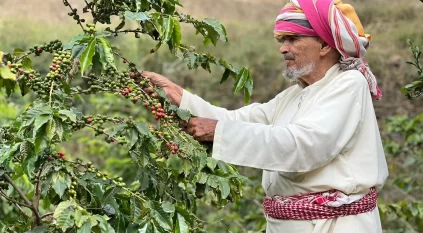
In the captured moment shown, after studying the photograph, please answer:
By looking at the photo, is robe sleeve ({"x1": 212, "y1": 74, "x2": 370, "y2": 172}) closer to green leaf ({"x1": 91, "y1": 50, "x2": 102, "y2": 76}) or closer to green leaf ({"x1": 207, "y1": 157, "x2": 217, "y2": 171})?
green leaf ({"x1": 207, "y1": 157, "x2": 217, "y2": 171})

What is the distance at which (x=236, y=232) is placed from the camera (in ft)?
16.0

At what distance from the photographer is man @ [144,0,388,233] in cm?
204

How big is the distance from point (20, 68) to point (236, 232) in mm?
3182

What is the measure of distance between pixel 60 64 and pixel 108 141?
234mm

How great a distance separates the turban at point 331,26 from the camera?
2158 mm

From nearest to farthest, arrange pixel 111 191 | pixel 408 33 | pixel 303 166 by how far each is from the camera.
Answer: pixel 111 191 → pixel 303 166 → pixel 408 33

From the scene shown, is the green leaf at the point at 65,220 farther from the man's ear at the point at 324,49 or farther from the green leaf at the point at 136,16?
the man's ear at the point at 324,49

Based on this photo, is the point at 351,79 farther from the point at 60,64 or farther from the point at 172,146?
the point at 60,64

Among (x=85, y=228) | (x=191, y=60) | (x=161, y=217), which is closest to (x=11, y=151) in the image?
(x=85, y=228)

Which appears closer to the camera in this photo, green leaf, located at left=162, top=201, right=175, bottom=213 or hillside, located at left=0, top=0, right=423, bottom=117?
green leaf, located at left=162, top=201, right=175, bottom=213

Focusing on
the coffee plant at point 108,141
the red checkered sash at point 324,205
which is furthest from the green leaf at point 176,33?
the red checkered sash at point 324,205

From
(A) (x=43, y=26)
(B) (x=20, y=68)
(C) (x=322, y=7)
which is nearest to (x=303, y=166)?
(C) (x=322, y=7)

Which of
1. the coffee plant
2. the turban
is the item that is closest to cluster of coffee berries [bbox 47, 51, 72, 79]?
the coffee plant

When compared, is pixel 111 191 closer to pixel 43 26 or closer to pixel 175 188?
pixel 175 188
